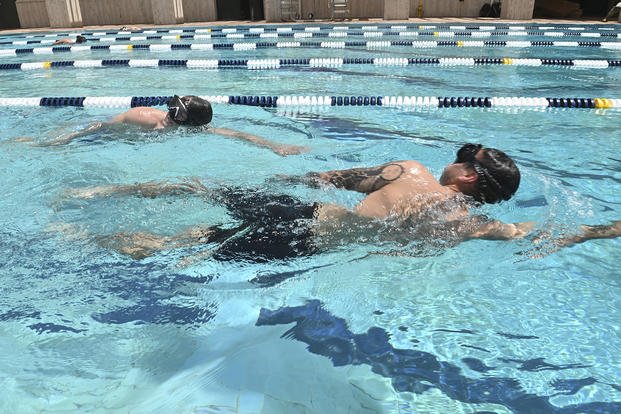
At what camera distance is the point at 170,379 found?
197cm

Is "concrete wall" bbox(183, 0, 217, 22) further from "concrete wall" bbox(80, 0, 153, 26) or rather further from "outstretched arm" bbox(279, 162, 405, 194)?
"outstretched arm" bbox(279, 162, 405, 194)

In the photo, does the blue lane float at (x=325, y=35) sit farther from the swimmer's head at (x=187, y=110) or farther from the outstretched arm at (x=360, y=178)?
the outstretched arm at (x=360, y=178)

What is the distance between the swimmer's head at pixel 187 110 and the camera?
15.0 feet

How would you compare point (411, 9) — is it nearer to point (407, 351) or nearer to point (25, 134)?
point (25, 134)

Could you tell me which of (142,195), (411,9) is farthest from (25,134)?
(411,9)

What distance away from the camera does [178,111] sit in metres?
4.59

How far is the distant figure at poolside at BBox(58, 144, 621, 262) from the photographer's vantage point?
2.63 meters

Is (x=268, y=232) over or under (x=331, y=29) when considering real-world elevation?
under

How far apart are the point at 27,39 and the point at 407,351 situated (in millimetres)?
16195

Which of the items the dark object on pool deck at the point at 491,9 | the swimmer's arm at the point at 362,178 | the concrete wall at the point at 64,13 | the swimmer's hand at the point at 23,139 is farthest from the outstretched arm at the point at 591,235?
the concrete wall at the point at 64,13

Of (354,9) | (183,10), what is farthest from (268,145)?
(183,10)

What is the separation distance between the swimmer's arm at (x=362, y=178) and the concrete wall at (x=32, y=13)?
1902cm

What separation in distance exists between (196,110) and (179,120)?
7.1 inches

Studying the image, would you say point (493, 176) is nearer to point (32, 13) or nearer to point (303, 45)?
point (303, 45)
